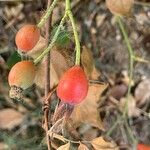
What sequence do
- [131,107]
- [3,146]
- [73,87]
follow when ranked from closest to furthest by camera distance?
[73,87], [3,146], [131,107]

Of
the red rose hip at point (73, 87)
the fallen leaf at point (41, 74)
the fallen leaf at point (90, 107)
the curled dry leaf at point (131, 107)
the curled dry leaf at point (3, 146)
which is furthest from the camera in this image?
the curled dry leaf at point (131, 107)

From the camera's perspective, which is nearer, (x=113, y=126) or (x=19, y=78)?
(x=19, y=78)

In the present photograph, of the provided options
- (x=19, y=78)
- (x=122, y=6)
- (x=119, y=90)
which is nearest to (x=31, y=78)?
(x=19, y=78)

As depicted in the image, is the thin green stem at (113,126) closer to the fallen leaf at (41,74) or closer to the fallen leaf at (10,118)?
the fallen leaf at (10,118)

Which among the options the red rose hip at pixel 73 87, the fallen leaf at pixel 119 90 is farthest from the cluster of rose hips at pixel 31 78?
the fallen leaf at pixel 119 90

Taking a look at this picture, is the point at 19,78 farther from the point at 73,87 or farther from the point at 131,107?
the point at 131,107

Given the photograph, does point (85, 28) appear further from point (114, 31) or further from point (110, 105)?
point (110, 105)

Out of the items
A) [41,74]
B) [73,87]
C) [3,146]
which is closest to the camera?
[73,87]

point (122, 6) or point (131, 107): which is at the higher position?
point (122, 6)
